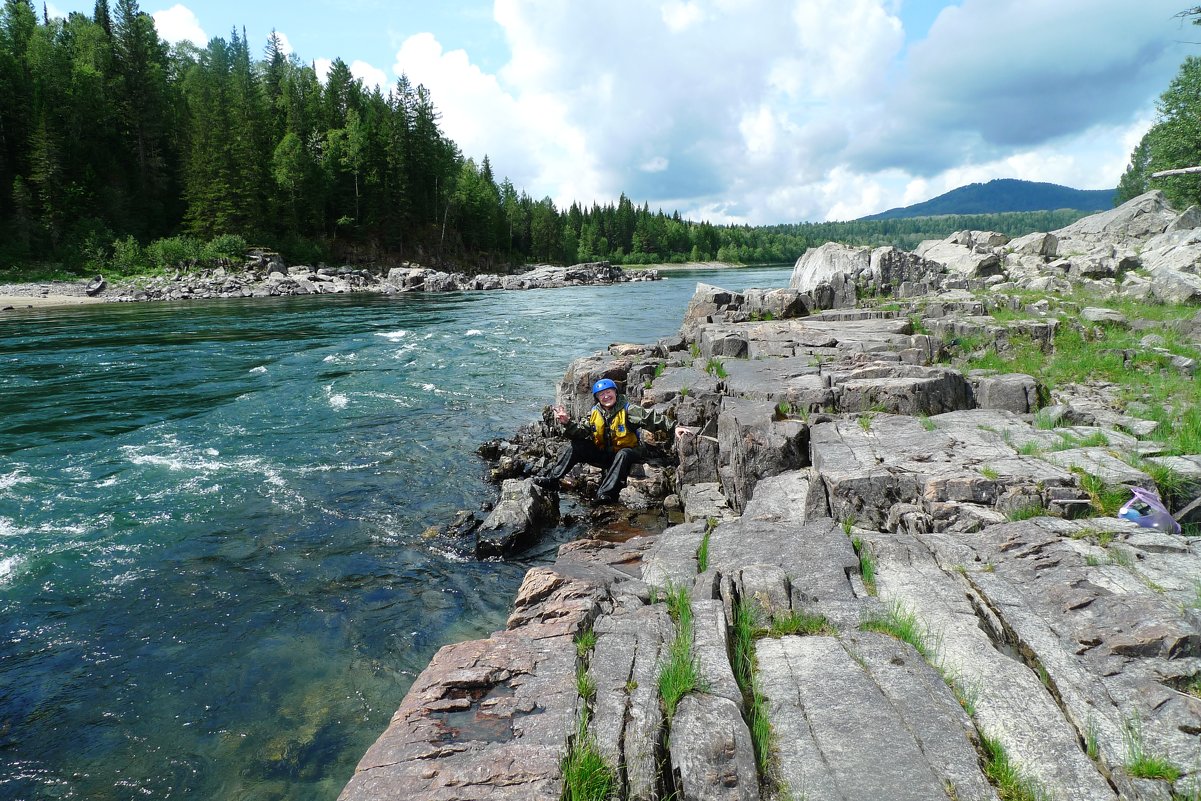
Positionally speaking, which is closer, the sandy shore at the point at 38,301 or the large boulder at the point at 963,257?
the large boulder at the point at 963,257

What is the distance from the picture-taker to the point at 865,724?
3848mm

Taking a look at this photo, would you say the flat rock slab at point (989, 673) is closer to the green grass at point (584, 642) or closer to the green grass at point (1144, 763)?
the green grass at point (1144, 763)

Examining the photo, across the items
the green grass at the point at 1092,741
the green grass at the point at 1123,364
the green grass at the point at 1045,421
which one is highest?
the green grass at the point at 1123,364

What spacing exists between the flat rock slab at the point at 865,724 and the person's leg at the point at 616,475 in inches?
271

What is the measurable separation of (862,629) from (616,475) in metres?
7.06

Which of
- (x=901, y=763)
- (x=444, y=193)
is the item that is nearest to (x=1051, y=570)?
(x=901, y=763)

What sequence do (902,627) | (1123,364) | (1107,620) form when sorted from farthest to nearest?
1. (1123,364)
2. (902,627)
3. (1107,620)

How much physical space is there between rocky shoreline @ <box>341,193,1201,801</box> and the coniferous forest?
2476 inches

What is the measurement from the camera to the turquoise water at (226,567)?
5699 mm

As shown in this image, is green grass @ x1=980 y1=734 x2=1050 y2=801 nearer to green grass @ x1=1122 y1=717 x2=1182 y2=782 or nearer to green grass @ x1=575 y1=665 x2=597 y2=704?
green grass @ x1=1122 y1=717 x2=1182 y2=782

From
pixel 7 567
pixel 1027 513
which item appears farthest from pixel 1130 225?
pixel 7 567

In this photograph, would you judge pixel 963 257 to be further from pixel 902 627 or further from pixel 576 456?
pixel 902 627

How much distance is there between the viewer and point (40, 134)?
54.7 m

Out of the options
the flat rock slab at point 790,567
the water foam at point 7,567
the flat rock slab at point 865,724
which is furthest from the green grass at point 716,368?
the water foam at point 7,567
